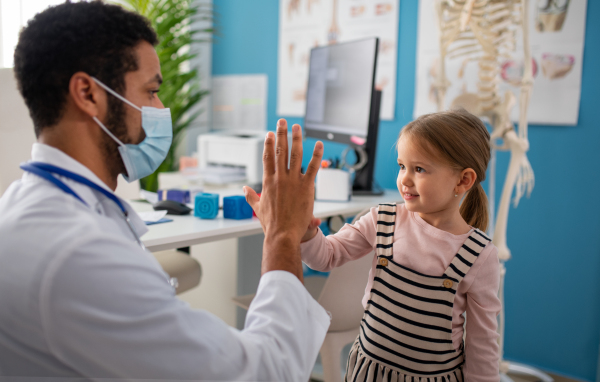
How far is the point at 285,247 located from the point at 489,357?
0.50 m

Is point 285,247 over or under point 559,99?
under

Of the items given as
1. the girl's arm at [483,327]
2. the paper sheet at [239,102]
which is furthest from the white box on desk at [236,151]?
the girl's arm at [483,327]

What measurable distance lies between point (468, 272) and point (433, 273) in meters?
0.07

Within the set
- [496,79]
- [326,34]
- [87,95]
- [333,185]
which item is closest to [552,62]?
[496,79]

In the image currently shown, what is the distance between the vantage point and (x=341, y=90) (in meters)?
2.15

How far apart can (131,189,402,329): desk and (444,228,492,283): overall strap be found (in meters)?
0.68

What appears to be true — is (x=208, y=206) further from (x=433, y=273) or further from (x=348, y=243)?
(x=433, y=273)

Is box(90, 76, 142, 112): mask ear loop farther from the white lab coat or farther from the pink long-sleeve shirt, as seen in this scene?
the pink long-sleeve shirt

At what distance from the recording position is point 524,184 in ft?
7.41

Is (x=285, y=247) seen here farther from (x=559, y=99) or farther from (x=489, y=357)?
(x=559, y=99)

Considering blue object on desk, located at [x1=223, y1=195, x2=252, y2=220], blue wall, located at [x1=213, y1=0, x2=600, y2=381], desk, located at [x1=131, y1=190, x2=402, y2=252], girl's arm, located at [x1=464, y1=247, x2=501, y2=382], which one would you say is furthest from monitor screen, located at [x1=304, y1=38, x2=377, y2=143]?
girl's arm, located at [x1=464, y1=247, x2=501, y2=382]

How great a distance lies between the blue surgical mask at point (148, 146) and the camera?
2.92 feet

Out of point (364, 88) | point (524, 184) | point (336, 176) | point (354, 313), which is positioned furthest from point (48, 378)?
point (524, 184)

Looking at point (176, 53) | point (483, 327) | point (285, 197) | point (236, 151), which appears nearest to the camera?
point (285, 197)
